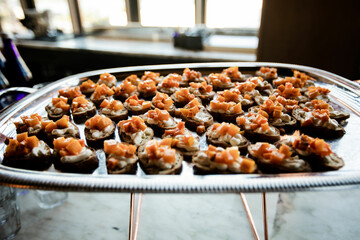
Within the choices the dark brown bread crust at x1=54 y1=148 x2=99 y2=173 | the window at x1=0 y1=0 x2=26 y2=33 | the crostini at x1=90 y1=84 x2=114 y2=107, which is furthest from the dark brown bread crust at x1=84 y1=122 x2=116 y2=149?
the window at x1=0 y1=0 x2=26 y2=33

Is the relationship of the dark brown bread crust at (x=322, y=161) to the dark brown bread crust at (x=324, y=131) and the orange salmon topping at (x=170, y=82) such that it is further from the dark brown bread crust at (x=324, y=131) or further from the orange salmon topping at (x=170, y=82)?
the orange salmon topping at (x=170, y=82)

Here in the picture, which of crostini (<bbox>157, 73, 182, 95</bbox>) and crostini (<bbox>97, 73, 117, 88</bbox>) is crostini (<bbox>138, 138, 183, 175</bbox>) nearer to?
crostini (<bbox>157, 73, 182, 95</bbox>)

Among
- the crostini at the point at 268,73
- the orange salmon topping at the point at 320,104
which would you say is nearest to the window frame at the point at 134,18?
the crostini at the point at 268,73

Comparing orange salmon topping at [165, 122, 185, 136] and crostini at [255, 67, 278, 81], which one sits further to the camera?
crostini at [255, 67, 278, 81]

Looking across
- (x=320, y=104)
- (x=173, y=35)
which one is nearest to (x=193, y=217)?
(x=320, y=104)

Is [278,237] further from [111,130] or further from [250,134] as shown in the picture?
[111,130]

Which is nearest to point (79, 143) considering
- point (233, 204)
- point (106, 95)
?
point (106, 95)
